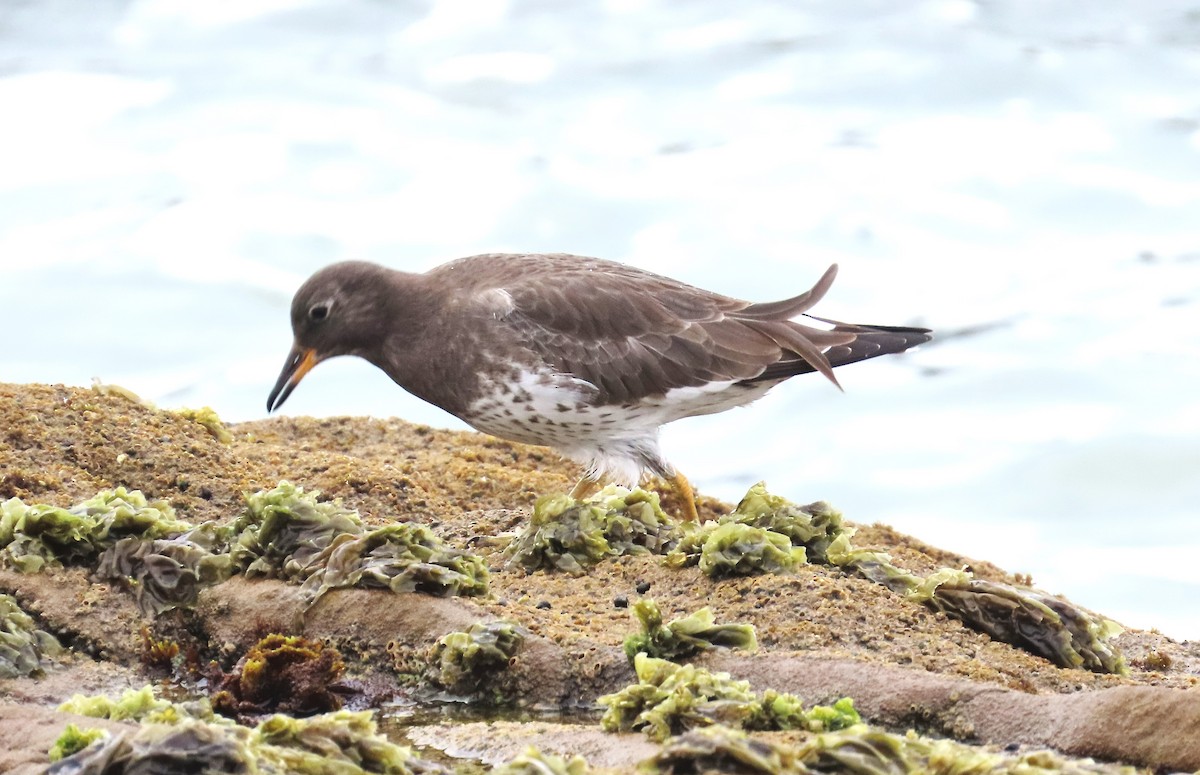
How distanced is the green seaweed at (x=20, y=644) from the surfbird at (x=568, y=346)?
8.77ft

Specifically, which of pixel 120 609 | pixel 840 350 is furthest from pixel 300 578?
pixel 840 350

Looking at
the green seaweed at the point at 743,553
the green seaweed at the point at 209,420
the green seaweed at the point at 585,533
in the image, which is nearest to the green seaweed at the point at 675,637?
the green seaweed at the point at 743,553

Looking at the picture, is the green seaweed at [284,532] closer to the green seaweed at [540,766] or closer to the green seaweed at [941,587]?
the green seaweed at [941,587]

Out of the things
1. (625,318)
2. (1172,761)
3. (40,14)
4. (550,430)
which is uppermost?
(40,14)

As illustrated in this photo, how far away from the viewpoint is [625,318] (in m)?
8.23

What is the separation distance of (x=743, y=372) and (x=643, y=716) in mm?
3736

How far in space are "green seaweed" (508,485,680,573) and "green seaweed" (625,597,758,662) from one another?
39.8 inches

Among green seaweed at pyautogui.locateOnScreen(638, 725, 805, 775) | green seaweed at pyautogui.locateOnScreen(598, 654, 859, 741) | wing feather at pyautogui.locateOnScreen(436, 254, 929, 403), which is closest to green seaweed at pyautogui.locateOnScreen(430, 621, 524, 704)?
green seaweed at pyautogui.locateOnScreen(598, 654, 859, 741)

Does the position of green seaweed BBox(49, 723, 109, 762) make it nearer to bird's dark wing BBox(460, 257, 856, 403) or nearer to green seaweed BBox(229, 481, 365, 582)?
green seaweed BBox(229, 481, 365, 582)

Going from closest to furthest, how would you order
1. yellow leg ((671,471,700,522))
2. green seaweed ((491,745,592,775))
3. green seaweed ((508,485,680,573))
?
green seaweed ((491,745,592,775)) < green seaweed ((508,485,680,573)) < yellow leg ((671,471,700,522))

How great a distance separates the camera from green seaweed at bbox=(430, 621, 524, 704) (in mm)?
5477

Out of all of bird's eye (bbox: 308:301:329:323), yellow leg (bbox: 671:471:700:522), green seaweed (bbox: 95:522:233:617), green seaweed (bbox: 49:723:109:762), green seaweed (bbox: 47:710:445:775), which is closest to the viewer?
green seaweed (bbox: 47:710:445:775)

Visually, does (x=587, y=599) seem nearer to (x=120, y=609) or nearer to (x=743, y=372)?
(x=120, y=609)

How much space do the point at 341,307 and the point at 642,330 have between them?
5.02 feet
